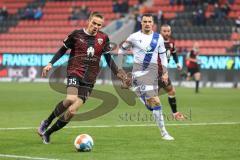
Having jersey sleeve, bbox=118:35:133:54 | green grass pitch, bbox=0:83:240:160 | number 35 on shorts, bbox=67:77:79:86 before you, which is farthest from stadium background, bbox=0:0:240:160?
jersey sleeve, bbox=118:35:133:54

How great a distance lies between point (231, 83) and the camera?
1283 inches

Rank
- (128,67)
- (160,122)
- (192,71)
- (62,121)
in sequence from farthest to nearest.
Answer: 1. (192,71)
2. (128,67)
3. (160,122)
4. (62,121)

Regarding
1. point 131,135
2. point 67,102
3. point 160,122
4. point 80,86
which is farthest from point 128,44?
point 67,102

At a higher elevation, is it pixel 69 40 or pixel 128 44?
pixel 69 40

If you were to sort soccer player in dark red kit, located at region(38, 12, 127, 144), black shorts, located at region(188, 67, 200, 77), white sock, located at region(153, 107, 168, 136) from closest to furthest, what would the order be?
soccer player in dark red kit, located at region(38, 12, 127, 144), white sock, located at region(153, 107, 168, 136), black shorts, located at region(188, 67, 200, 77)

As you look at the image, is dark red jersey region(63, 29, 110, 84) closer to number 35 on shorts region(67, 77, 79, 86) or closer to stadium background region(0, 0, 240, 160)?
number 35 on shorts region(67, 77, 79, 86)

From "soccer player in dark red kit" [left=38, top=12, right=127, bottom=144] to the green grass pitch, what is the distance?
454mm

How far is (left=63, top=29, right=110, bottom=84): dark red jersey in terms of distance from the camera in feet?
37.9

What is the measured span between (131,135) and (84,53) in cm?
212

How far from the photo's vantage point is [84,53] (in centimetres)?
1162

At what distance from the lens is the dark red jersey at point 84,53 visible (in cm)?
1155

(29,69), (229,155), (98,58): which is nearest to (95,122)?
(98,58)

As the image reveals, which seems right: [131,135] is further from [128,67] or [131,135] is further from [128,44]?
[128,67]

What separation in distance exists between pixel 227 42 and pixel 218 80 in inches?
165
